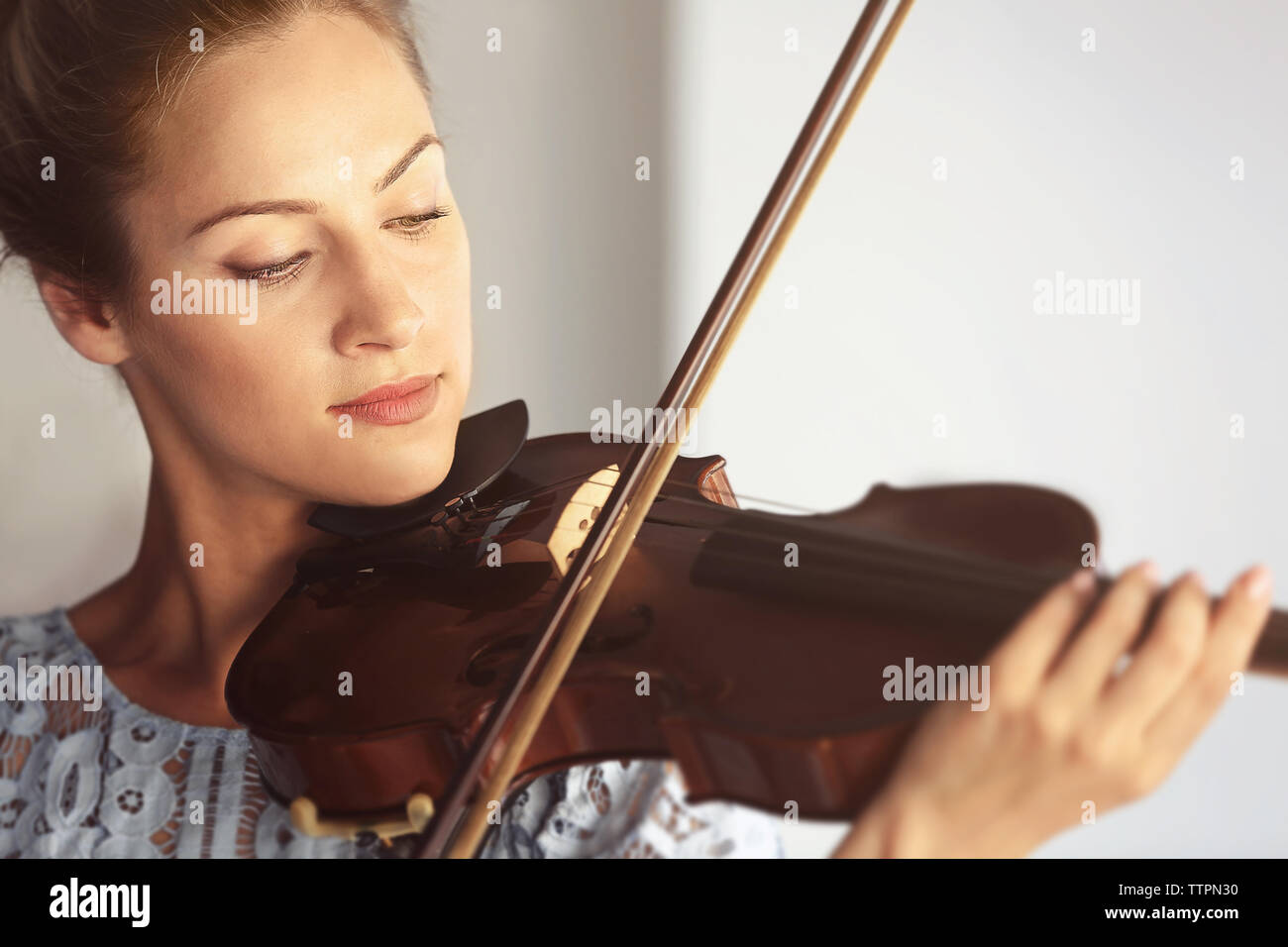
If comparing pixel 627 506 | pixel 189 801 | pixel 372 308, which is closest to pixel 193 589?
pixel 189 801

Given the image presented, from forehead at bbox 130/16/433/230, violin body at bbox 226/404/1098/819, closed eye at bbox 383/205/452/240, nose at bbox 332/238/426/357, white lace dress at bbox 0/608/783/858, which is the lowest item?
white lace dress at bbox 0/608/783/858

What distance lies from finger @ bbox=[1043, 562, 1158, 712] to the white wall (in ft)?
0.83

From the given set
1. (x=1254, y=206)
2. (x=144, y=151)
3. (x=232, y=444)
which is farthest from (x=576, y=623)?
(x=1254, y=206)

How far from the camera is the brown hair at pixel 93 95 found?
30.5 inches

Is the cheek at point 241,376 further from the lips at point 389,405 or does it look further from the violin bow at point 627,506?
the violin bow at point 627,506

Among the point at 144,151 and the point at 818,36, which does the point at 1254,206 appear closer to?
the point at 818,36

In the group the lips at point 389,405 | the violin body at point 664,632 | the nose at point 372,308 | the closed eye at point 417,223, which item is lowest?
the violin body at point 664,632

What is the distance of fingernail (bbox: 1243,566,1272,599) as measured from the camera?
0.52 meters

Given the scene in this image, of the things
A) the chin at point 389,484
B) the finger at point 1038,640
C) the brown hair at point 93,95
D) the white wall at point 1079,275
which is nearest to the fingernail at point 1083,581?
the finger at point 1038,640

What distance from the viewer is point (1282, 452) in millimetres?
812

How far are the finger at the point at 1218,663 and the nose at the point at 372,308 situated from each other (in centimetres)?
58

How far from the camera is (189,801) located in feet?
2.58

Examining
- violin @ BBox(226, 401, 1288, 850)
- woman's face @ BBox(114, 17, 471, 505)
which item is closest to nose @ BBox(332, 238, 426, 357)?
woman's face @ BBox(114, 17, 471, 505)

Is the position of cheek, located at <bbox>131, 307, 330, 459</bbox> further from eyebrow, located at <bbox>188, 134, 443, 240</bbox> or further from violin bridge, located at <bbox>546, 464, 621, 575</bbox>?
violin bridge, located at <bbox>546, 464, 621, 575</bbox>
